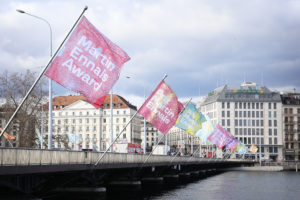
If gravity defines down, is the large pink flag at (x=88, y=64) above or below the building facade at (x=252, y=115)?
below

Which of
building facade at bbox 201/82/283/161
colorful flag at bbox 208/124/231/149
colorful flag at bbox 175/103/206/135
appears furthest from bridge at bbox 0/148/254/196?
building facade at bbox 201/82/283/161

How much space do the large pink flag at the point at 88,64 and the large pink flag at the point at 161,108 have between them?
45.3ft

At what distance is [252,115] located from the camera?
7195 inches

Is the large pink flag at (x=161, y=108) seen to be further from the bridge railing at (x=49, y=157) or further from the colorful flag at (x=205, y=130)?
the colorful flag at (x=205, y=130)

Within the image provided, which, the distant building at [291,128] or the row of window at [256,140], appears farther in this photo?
the distant building at [291,128]

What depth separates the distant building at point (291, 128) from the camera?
179250 mm

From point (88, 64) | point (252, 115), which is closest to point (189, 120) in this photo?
point (88, 64)

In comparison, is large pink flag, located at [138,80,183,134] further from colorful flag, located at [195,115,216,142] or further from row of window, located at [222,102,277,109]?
row of window, located at [222,102,277,109]

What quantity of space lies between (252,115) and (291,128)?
589 inches

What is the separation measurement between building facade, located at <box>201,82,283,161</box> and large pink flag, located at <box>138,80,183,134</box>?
137981 mm

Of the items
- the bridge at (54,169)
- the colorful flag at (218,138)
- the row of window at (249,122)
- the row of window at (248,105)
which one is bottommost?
the bridge at (54,169)

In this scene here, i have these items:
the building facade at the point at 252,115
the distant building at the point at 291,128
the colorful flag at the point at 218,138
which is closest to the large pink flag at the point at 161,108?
the colorful flag at the point at 218,138

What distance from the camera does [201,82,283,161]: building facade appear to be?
591ft

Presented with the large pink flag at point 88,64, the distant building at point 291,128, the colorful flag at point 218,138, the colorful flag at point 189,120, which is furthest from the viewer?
the distant building at point 291,128
